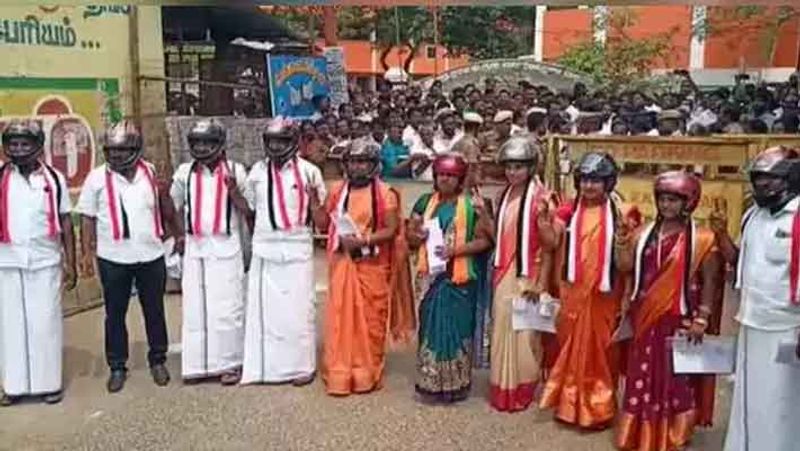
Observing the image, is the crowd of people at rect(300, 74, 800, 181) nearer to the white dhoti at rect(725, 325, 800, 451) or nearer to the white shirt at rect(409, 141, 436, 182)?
the white shirt at rect(409, 141, 436, 182)

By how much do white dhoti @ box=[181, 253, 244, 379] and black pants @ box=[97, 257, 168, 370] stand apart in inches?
6.1

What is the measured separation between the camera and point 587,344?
15.9ft

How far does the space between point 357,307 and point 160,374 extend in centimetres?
126

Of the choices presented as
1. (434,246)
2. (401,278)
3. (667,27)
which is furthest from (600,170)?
(667,27)

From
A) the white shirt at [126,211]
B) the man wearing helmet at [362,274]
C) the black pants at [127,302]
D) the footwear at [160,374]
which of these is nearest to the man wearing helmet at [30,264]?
the white shirt at [126,211]

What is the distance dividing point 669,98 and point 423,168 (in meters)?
6.77

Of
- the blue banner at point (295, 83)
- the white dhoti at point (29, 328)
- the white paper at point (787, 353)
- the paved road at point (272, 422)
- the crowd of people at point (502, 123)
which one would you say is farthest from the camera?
the blue banner at point (295, 83)

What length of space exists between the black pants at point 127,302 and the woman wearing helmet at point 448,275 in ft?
4.99

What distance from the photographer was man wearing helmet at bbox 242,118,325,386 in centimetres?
558

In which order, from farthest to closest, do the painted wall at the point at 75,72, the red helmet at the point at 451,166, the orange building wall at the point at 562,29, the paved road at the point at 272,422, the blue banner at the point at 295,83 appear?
the orange building wall at the point at 562,29 → the blue banner at the point at 295,83 → the painted wall at the point at 75,72 → the red helmet at the point at 451,166 → the paved road at the point at 272,422

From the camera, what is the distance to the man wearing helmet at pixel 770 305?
3979 millimetres

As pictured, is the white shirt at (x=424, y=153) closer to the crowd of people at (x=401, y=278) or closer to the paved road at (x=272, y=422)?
the crowd of people at (x=401, y=278)

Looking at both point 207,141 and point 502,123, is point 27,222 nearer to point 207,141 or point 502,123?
point 207,141

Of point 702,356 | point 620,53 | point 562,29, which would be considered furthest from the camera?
point 562,29
